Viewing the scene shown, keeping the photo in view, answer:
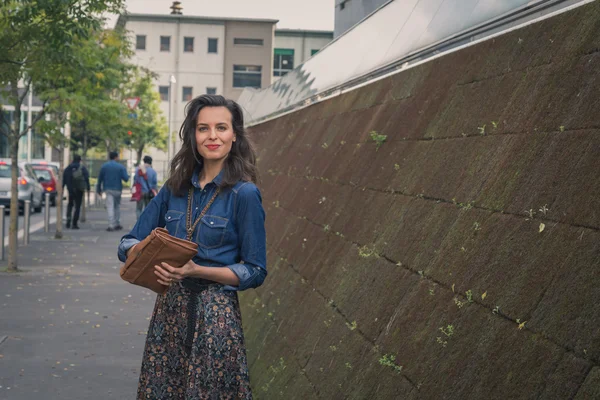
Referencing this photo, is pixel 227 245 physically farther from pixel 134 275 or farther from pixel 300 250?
pixel 300 250

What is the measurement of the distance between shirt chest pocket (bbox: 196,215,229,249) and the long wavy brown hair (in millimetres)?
156

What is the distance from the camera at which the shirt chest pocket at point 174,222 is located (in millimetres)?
4289

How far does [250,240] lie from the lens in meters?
4.20

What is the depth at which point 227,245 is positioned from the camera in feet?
14.0

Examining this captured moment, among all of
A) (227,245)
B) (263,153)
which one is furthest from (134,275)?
(263,153)

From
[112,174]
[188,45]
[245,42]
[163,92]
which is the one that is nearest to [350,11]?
[112,174]

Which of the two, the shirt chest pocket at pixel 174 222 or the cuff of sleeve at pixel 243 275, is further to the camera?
the shirt chest pocket at pixel 174 222

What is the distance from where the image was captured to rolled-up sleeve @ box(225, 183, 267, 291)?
13.7 ft

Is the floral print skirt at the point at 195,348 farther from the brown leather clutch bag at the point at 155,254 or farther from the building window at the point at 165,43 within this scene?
the building window at the point at 165,43

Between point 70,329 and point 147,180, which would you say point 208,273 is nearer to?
point 70,329

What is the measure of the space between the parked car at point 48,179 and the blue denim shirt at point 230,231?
3669 cm

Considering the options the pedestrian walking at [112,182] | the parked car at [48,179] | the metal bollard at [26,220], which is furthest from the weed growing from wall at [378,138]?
the parked car at [48,179]

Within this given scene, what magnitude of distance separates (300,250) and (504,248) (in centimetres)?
383

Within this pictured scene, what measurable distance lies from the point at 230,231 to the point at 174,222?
24cm
